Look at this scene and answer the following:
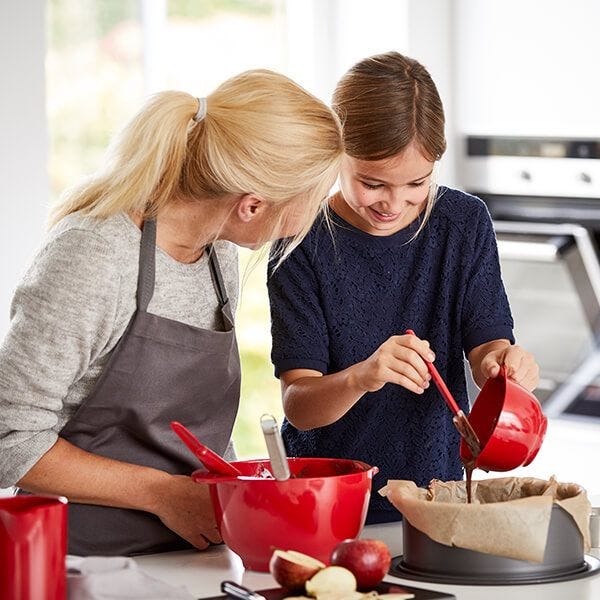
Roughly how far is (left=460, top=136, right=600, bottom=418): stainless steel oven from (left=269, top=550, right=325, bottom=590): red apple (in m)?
1.96

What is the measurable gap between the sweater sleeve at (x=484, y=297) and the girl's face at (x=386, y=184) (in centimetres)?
16

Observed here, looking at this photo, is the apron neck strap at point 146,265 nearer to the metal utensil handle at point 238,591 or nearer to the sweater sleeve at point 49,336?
the sweater sleeve at point 49,336

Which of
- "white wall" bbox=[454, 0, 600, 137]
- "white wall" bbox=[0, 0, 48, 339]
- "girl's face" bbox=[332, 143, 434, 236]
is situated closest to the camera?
"girl's face" bbox=[332, 143, 434, 236]

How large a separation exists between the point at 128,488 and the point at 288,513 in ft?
0.81

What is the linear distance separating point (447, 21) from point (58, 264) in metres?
2.17

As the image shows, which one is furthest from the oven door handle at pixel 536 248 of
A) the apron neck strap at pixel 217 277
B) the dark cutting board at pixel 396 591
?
the dark cutting board at pixel 396 591

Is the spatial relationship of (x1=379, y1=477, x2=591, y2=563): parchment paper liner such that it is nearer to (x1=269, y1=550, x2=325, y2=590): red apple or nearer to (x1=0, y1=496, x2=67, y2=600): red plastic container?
(x1=269, y1=550, x2=325, y2=590): red apple

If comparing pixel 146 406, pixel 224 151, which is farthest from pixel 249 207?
pixel 146 406

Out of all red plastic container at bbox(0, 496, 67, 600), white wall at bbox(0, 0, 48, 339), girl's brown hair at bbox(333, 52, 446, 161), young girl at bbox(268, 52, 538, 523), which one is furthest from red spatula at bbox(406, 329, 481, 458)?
white wall at bbox(0, 0, 48, 339)

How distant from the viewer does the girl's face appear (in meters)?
1.66

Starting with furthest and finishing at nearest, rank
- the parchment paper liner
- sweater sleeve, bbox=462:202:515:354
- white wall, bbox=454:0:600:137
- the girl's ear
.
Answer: white wall, bbox=454:0:600:137
sweater sleeve, bbox=462:202:515:354
the girl's ear
the parchment paper liner

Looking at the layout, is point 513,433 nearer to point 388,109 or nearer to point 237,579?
point 237,579

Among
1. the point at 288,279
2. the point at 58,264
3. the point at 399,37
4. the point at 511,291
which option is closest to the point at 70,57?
the point at 399,37

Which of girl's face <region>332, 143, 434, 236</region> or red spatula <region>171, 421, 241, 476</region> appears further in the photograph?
girl's face <region>332, 143, 434, 236</region>
